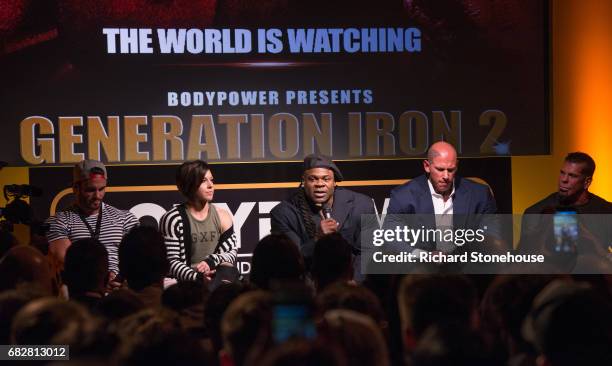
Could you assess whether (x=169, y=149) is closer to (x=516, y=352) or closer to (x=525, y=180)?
(x=525, y=180)

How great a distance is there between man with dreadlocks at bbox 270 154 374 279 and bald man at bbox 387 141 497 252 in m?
0.26

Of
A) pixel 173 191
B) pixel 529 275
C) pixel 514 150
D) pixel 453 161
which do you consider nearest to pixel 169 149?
pixel 173 191

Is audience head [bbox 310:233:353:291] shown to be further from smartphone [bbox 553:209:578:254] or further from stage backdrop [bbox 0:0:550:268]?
stage backdrop [bbox 0:0:550:268]

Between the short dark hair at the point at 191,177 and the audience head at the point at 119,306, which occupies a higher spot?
the short dark hair at the point at 191,177

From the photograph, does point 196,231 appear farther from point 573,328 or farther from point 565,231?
point 573,328

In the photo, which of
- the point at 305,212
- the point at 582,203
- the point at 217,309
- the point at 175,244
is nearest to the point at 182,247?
the point at 175,244

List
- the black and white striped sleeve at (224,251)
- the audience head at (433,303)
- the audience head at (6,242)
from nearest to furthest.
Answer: the audience head at (433,303)
the audience head at (6,242)
the black and white striped sleeve at (224,251)

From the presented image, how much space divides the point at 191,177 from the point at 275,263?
2000mm

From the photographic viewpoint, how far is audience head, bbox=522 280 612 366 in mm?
2104

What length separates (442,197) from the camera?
5996 mm

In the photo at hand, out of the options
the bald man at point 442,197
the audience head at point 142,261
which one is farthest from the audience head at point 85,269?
the bald man at point 442,197

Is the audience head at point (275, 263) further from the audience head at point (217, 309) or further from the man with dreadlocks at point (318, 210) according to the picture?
the man with dreadlocks at point (318, 210)

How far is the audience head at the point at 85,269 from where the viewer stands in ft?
11.9

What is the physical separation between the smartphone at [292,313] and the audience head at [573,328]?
1.83 ft
